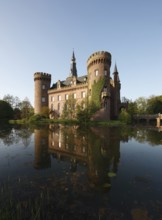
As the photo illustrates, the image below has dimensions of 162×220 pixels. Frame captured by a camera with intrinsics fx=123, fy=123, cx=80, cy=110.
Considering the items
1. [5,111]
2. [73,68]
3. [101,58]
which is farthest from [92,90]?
[5,111]

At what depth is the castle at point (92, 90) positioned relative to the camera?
34.1 metres

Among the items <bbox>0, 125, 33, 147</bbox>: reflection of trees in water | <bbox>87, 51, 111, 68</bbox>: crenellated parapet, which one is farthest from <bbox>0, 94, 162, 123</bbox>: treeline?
<bbox>0, 125, 33, 147</bbox>: reflection of trees in water

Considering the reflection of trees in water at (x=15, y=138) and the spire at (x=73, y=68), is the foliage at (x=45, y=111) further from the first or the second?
the reflection of trees in water at (x=15, y=138)

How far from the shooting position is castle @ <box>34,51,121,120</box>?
112 feet

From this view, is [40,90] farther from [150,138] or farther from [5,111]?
[150,138]

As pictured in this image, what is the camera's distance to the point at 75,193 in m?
4.04

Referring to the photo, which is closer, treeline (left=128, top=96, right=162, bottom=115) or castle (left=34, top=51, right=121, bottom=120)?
castle (left=34, top=51, right=121, bottom=120)

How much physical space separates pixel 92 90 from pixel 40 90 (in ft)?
77.6

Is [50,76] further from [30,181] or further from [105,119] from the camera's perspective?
[30,181]

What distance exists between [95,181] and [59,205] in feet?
6.00

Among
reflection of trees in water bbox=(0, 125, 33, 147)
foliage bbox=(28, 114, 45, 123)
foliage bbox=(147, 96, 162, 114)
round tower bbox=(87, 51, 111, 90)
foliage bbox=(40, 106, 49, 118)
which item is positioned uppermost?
round tower bbox=(87, 51, 111, 90)

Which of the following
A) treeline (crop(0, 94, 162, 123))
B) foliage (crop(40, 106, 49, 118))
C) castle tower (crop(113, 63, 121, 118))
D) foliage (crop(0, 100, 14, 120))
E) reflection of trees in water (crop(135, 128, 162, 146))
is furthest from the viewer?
foliage (crop(0, 100, 14, 120))

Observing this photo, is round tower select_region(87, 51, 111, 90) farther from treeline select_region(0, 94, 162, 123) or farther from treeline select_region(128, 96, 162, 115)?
treeline select_region(128, 96, 162, 115)

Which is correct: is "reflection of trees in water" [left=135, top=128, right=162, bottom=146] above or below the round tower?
below
